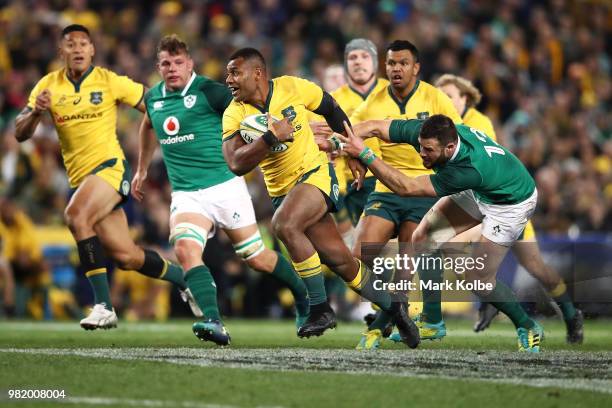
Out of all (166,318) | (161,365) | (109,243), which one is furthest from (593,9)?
(161,365)

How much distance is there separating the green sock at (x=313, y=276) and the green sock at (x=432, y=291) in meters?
1.43

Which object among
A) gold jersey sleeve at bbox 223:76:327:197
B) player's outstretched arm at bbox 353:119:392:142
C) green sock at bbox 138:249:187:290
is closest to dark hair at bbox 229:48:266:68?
gold jersey sleeve at bbox 223:76:327:197

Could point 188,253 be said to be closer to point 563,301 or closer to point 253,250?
point 253,250

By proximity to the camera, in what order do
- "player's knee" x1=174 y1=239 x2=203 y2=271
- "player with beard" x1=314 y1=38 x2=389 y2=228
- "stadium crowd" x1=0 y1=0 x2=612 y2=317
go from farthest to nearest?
1. "stadium crowd" x1=0 y1=0 x2=612 y2=317
2. "player with beard" x1=314 y1=38 x2=389 y2=228
3. "player's knee" x1=174 y1=239 x2=203 y2=271

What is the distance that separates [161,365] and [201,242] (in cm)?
222

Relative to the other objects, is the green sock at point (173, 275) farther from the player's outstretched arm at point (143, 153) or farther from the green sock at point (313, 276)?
the green sock at point (313, 276)

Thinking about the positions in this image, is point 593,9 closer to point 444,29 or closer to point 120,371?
point 444,29

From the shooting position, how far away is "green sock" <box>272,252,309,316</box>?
410 inches

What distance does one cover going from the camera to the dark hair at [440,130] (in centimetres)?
866

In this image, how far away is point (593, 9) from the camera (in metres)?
23.1

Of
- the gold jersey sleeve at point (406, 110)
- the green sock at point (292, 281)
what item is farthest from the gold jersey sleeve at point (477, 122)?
the green sock at point (292, 281)

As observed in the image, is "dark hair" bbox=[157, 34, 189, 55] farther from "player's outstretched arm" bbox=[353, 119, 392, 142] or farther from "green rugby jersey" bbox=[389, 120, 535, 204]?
"green rugby jersey" bbox=[389, 120, 535, 204]

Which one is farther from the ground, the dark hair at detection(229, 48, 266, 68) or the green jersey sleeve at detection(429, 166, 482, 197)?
the dark hair at detection(229, 48, 266, 68)

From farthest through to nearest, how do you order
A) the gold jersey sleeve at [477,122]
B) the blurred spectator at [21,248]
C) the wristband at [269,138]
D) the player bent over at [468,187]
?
the blurred spectator at [21,248], the gold jersey sleeve at [477,122], the player bent over at [468,187], the wristband at [269,138]
